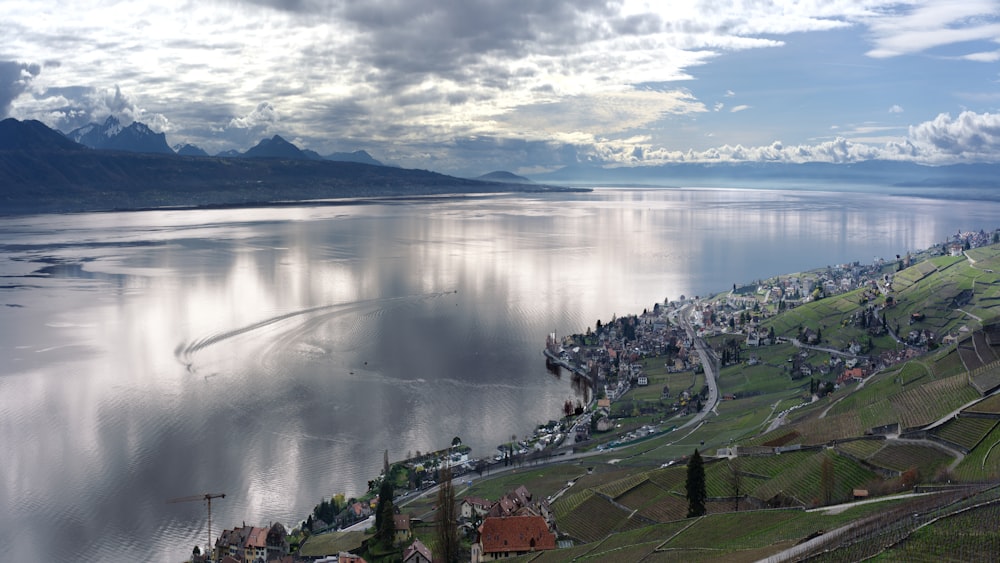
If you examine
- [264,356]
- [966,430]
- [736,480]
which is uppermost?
[966,430]

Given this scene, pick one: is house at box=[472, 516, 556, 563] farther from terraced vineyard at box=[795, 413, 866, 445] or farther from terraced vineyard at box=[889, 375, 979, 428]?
terraced vineyard at box=[889, 375, 979, 428]

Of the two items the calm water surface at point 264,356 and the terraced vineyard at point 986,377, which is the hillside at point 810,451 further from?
the calm water surface at point 264,356

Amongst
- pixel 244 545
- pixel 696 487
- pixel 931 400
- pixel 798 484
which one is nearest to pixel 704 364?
pixel 931 400

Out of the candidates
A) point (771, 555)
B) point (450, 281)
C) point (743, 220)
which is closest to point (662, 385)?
point (771, 555)

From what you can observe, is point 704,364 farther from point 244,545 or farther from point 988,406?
point 244,545

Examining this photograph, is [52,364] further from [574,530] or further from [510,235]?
[510,235]

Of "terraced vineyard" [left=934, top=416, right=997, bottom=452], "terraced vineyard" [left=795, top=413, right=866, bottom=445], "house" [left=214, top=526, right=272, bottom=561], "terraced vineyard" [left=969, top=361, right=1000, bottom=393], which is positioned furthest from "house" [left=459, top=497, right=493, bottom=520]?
"terraced vineyard" [left=969, top=361, right=1000, bottom=393]
